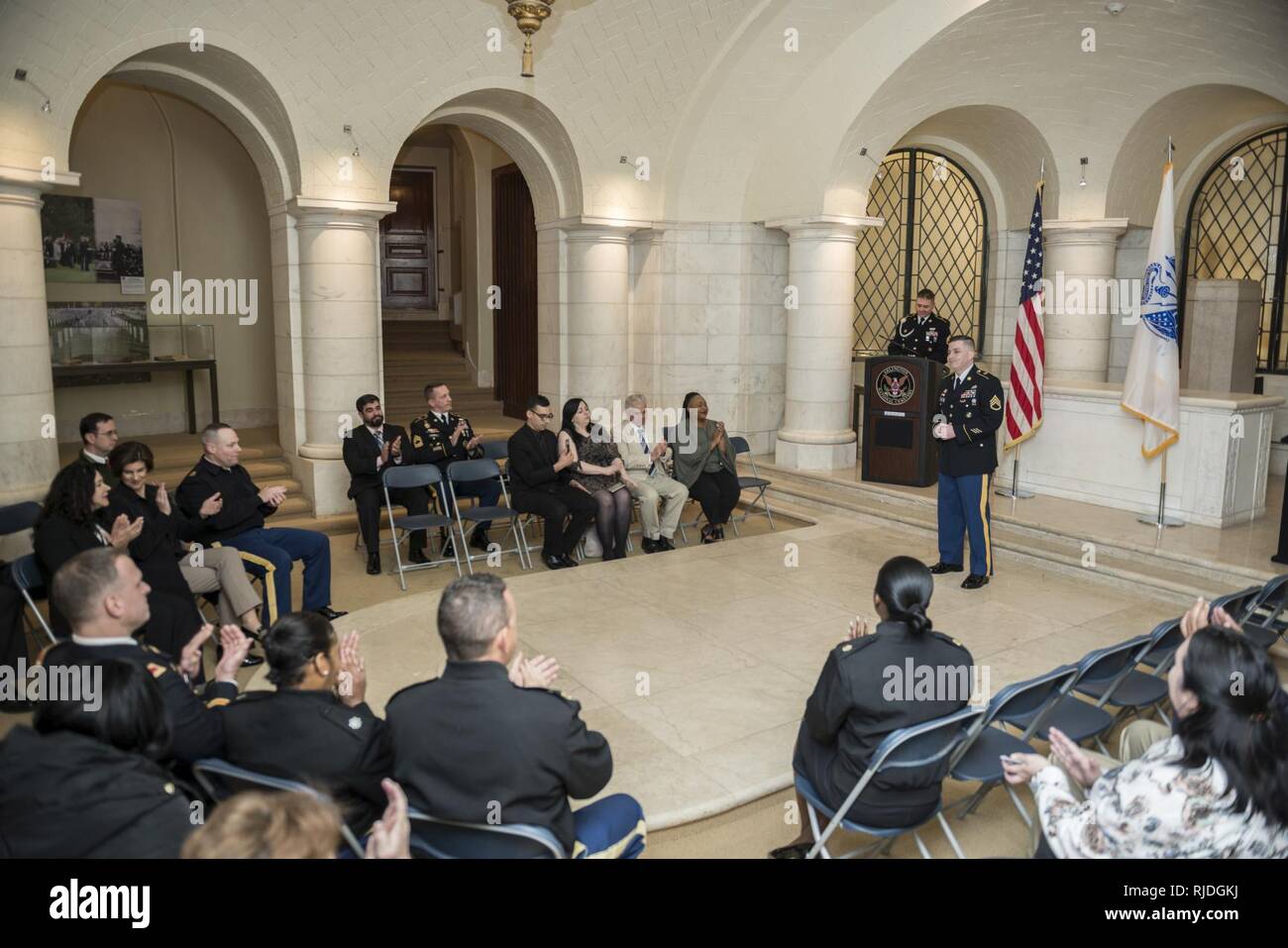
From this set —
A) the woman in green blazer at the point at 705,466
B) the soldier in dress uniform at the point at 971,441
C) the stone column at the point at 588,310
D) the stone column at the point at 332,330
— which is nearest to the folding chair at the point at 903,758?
the soldier in dress uniform at the point at 971,441

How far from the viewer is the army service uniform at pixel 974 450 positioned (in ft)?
20.9

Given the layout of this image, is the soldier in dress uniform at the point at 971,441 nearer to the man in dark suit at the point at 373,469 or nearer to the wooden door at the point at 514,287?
the man in dark suit at the point at 373,469

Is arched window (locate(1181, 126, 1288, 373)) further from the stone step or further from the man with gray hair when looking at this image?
the man with gray hair

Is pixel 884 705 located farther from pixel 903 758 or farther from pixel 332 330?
pixel 332 330

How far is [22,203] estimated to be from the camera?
6.57m

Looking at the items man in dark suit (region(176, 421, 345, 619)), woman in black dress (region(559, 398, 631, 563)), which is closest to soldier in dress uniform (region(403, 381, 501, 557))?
woman in black dress (region(559, 398, 631, 563))

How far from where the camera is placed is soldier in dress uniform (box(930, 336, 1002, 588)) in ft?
20.9

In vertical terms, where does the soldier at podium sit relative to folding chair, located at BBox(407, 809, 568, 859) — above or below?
above

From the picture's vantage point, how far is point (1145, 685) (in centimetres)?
413

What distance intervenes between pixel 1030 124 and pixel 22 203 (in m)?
8.64

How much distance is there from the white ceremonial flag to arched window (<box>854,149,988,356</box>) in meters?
4.30

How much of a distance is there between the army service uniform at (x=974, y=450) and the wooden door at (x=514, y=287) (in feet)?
19.5

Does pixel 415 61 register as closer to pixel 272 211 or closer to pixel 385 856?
pixel 272 211

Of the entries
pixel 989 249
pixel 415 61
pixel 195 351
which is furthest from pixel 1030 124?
pixel 195 351
